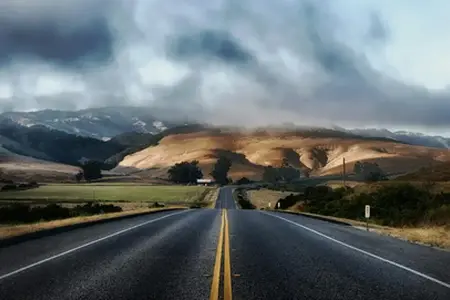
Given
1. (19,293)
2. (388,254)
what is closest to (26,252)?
(19,293)

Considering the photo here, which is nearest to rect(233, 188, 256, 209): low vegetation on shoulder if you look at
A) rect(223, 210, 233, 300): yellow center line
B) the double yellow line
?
the double yellow line

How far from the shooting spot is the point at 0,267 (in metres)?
12.5

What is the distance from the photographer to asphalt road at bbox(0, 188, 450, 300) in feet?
31.4

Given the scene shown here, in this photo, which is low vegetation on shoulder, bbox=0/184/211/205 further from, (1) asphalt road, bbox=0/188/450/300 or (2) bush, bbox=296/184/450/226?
(1) asphalt road, bbox=0/188/450/300

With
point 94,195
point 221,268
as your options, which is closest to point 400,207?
point 221,268

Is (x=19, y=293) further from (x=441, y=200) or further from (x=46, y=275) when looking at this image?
(x=441, y=200)

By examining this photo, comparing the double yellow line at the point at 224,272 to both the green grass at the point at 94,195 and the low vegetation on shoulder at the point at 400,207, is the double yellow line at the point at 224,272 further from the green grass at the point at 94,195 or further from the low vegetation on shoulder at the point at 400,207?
the green grass at the point at 94,195

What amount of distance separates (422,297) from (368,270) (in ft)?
9.87

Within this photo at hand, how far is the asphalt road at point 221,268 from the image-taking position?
9.58 meters

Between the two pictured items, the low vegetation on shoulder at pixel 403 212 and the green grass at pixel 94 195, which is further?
the green grass at pixel 94 195

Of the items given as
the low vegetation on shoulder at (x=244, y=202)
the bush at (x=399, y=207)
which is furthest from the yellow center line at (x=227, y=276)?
the low vegetation on shoulder at (x=244, y=202)

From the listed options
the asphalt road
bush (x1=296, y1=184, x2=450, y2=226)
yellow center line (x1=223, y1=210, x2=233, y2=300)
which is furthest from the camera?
bush (x1=296, y1=184, x2=450, y2=226)

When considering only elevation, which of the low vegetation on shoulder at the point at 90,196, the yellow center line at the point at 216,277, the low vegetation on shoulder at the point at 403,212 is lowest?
the yellow center line at the point at 216,277

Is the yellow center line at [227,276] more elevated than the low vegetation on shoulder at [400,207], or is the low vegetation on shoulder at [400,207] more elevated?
the low vegetation on shoulder at [400,207]
